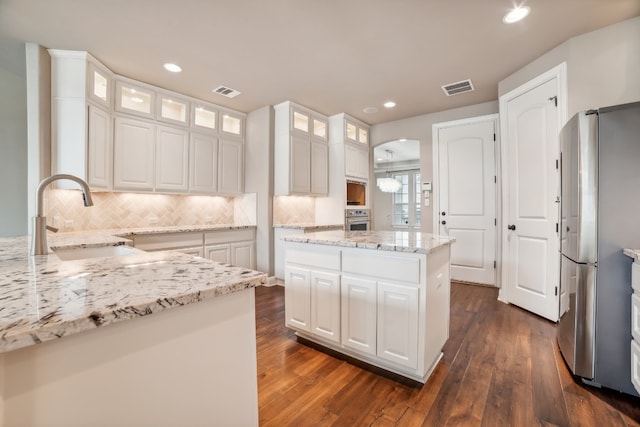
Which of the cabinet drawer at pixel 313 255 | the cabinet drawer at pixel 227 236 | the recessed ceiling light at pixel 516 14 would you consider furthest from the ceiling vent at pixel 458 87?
the cabinet drawer at pixel 227 236

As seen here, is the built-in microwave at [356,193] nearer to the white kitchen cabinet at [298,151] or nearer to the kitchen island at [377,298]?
the white kitchen cabinet at [298,151]

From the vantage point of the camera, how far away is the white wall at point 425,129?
4.20 meters

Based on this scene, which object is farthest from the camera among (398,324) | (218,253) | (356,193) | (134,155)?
(356,193)

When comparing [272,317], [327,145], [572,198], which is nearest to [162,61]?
[327,145]

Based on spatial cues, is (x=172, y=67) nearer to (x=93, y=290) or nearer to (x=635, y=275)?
(x=93, y=290)

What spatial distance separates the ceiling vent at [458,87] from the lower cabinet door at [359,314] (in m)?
2.95

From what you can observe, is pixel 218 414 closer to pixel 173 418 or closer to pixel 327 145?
pixel 173 418

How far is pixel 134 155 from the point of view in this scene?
10.9 feet

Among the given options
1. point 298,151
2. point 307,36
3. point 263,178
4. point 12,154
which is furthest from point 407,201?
point 12,154

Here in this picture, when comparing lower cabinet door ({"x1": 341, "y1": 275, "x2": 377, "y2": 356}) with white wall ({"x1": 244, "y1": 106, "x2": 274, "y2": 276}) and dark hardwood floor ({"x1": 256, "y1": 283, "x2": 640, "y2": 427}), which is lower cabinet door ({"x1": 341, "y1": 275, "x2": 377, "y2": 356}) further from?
white wall ({"x1": 244, "y1": 106, "x2": 274, "y2": 276})

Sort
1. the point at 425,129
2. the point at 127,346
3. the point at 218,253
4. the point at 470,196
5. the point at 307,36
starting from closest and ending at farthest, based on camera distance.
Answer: the point at 127,346, the point at 307,36, the point at 218,253, the point at 470,196, the point at 425,129

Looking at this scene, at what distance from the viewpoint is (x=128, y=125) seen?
10.7 ft

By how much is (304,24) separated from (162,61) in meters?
1.61

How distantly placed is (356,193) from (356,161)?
0.57 metres
